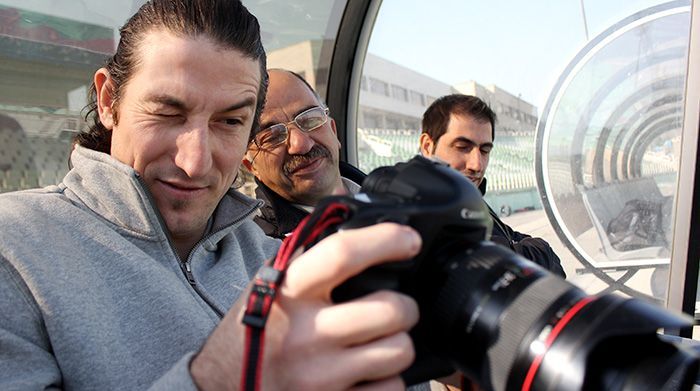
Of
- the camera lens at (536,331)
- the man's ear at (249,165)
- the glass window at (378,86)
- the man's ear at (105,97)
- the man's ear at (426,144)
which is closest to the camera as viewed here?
the camera lens at (536,331)

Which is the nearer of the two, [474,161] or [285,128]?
[285,128]

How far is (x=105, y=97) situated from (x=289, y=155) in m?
0.92

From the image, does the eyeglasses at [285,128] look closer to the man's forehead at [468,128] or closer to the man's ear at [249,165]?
the man's ear at [249,165]

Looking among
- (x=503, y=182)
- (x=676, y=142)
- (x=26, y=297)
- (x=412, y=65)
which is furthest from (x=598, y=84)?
(x=26, y=297)

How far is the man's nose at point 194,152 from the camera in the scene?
108cm

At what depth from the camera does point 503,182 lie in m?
3.01

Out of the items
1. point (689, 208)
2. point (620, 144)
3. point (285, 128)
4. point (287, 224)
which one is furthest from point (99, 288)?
point (620, 144)

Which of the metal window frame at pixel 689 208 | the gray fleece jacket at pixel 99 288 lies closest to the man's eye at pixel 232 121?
the gray fleece jacket at pixel 99 288

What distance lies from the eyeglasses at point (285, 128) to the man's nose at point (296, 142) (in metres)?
0.01

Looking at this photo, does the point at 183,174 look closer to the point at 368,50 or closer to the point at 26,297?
the point at 26,297

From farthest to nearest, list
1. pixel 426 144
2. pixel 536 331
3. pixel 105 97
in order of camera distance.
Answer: pixel 426 144 → pixel 105 97 → pixel 536 331

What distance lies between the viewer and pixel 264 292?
2.04 ft

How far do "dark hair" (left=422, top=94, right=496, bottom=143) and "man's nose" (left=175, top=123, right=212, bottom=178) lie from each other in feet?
5.57

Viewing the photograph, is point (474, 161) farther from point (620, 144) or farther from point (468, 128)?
point (620, 144)
